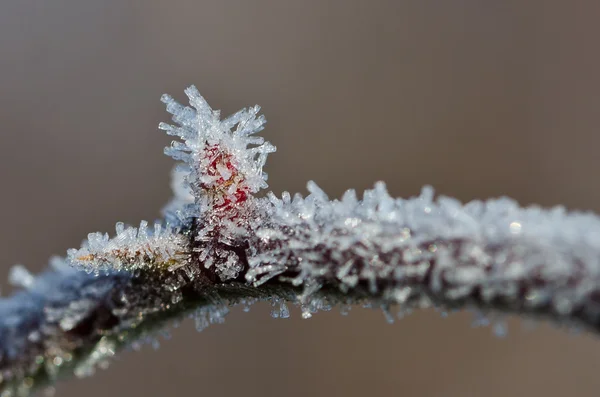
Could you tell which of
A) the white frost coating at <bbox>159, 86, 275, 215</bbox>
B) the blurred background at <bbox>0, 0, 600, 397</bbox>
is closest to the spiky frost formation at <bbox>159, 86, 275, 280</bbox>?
the white frost coating at <bbox>159, 86, 275, 215</bbox>

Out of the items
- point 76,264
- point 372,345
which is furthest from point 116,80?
point 76,264

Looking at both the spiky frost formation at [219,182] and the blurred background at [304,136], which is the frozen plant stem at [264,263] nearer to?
the spiky frost formation at [219,182]

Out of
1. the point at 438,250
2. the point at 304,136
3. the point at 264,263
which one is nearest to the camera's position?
the point at 438,250

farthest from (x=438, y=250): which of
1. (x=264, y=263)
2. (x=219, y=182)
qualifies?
(x=219, y=182)

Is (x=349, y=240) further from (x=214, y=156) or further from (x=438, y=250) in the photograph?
(x=214, y=156)

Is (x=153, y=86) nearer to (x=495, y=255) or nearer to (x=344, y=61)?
(x=344, y=61)

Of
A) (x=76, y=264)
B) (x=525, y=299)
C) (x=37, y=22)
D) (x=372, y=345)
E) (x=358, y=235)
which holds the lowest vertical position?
(x=525, y=299)
